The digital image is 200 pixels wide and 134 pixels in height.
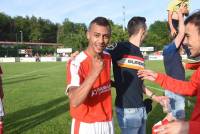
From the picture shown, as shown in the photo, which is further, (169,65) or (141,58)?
(169,65)

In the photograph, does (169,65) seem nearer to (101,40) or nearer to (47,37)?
(101,40)

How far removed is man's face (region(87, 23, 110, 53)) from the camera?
4.64 m

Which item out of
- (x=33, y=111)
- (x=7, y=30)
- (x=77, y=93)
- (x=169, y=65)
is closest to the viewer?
(x=77, y=93)

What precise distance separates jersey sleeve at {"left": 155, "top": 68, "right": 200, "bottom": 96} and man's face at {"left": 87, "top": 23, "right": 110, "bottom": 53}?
741 mm

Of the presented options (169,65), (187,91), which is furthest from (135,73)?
(169,65)

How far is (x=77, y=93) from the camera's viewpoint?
13.3 feet

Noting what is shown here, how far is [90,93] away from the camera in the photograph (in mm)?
4668

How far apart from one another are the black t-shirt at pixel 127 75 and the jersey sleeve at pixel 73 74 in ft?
4.47

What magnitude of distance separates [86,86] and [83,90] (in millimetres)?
57

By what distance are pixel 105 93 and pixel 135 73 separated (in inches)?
42.5

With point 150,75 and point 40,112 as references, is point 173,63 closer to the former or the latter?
point 150,75

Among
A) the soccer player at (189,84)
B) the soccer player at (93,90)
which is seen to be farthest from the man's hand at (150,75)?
the soccer player at (93,90)

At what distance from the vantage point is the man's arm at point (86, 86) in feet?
12.7

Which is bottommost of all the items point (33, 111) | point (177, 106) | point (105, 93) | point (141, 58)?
point (33, 111)
